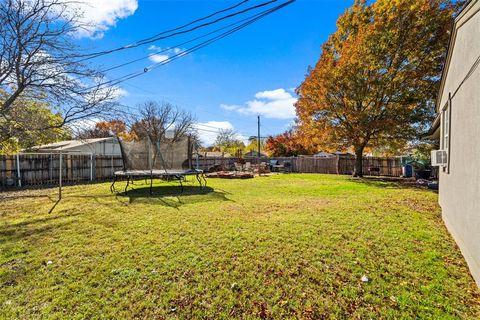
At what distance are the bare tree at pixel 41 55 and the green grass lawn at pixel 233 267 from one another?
3.78 meters

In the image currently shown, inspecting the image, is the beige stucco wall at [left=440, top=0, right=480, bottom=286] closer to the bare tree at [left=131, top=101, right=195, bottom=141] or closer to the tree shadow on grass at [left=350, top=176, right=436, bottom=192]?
the tree shadow on grass at [left=350, top=176, right=436, bottom=192]

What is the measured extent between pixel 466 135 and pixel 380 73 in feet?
33.4

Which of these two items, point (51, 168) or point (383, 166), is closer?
point (51, 168)

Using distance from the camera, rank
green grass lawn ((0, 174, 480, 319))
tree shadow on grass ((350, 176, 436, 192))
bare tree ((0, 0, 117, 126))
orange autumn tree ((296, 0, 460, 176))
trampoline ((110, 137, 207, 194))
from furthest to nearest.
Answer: orange autumn tree ((296, 0, 460, 176))
tree shadow on grass ((350, 176, 436, 192))
trampoline ((110, 137, 207, 194))
bare tree ((0, 0, 117, 126))
green grass lawn ((0, 174, 480, 319))

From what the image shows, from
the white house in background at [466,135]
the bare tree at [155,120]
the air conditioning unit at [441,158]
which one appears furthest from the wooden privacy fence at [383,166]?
the bare tree at [155,120]

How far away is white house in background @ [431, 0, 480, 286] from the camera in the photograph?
2510 millimetres

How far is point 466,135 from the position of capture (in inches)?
116

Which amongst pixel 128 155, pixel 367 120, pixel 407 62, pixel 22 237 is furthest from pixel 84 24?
pixel 407 62

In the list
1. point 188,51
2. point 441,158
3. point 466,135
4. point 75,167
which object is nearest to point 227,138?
point 75,167

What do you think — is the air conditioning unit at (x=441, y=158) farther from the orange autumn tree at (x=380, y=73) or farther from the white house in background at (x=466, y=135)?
the orange autumn tree at (x=380, y=73)

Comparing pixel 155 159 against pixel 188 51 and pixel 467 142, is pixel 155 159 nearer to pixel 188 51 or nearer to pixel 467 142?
pixel 188 51

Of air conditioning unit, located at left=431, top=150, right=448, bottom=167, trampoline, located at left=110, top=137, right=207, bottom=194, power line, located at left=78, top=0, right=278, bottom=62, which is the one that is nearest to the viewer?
air conditioning unit, located at left=431, top=150, right=448, bottom=167

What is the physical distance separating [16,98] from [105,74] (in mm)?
2452

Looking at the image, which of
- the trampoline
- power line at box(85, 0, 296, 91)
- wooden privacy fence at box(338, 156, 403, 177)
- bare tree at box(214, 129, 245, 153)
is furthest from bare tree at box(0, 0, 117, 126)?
bare tree at box(214, 129, 245, 153)
